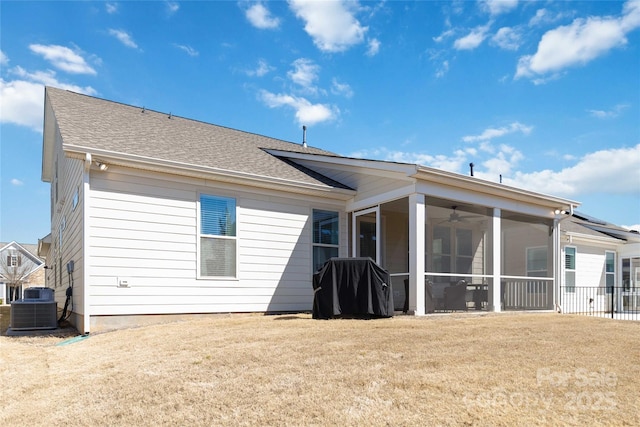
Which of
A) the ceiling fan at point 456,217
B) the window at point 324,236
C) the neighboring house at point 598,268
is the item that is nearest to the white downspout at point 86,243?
the window at point 324,236

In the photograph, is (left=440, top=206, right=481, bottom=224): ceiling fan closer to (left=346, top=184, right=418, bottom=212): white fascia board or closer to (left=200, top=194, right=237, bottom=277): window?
(left=346, top=184, right=418, bottom=212): white fascia board

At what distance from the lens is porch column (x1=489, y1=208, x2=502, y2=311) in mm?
10195

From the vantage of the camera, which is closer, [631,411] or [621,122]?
[631,411]

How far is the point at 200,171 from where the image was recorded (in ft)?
29.3

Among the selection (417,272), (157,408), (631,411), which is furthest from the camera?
(417,272)

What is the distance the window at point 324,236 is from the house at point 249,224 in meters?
0.03

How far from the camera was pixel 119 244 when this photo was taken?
8164 millimetres

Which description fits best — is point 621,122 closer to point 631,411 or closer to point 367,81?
point 367,81

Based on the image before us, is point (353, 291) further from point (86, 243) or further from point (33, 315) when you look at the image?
point (33, 315)

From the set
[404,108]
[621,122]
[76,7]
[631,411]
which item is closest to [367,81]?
[404,108]

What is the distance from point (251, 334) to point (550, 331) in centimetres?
422

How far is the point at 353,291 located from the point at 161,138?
222 inches

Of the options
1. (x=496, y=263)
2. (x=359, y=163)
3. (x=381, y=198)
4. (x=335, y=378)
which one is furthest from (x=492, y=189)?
(x=335, y=378)

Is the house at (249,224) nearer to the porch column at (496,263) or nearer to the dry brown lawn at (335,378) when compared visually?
the porch column at (496,263)
